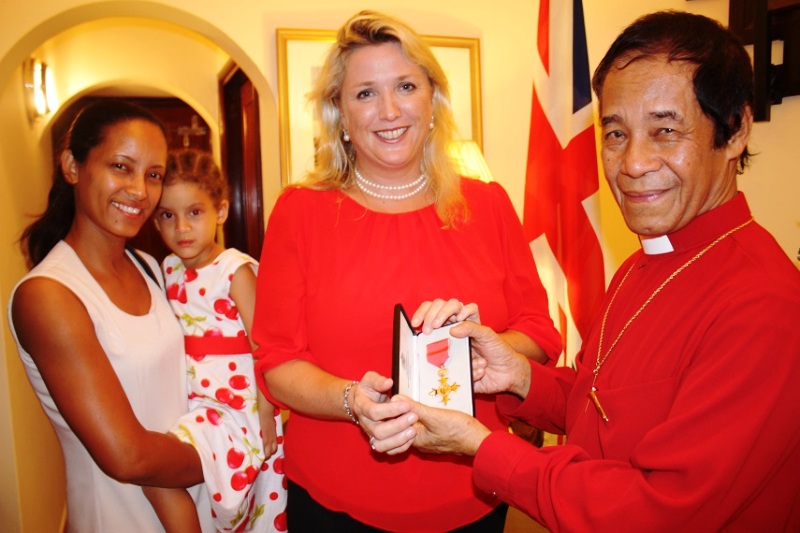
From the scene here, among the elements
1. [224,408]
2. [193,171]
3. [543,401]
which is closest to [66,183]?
[193,171]

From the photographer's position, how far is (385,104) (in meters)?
1.60

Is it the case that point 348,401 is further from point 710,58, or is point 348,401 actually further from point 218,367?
point 710,58

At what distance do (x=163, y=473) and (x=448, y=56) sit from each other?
2.59 metres

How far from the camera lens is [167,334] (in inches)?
72.7

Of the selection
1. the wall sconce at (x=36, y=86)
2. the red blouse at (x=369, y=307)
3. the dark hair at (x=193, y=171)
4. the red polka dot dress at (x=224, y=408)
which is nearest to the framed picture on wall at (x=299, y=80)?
the dark hair at (x=193, y=171)

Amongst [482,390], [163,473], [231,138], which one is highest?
[231,138]

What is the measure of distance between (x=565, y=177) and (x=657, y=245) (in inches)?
68.0

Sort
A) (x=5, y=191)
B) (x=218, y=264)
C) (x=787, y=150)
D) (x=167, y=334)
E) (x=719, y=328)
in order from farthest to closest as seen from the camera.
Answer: (x=5, y=191)
(x=787, y=150)
(x=218, y=264)
(x=167, y=334)
(x=719, y=328)

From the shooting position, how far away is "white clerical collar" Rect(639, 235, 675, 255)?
120 cm

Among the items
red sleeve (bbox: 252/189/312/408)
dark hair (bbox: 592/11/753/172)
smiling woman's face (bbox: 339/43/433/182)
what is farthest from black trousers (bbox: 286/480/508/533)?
dark hair (bbox: 592/11/753/172)

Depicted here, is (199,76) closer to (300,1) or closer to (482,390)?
(300,1)

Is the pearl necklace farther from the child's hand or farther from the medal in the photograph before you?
the child's hand

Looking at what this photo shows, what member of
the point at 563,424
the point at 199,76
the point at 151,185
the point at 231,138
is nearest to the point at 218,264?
the point at 151,185

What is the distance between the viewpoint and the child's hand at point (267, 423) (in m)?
2.05
